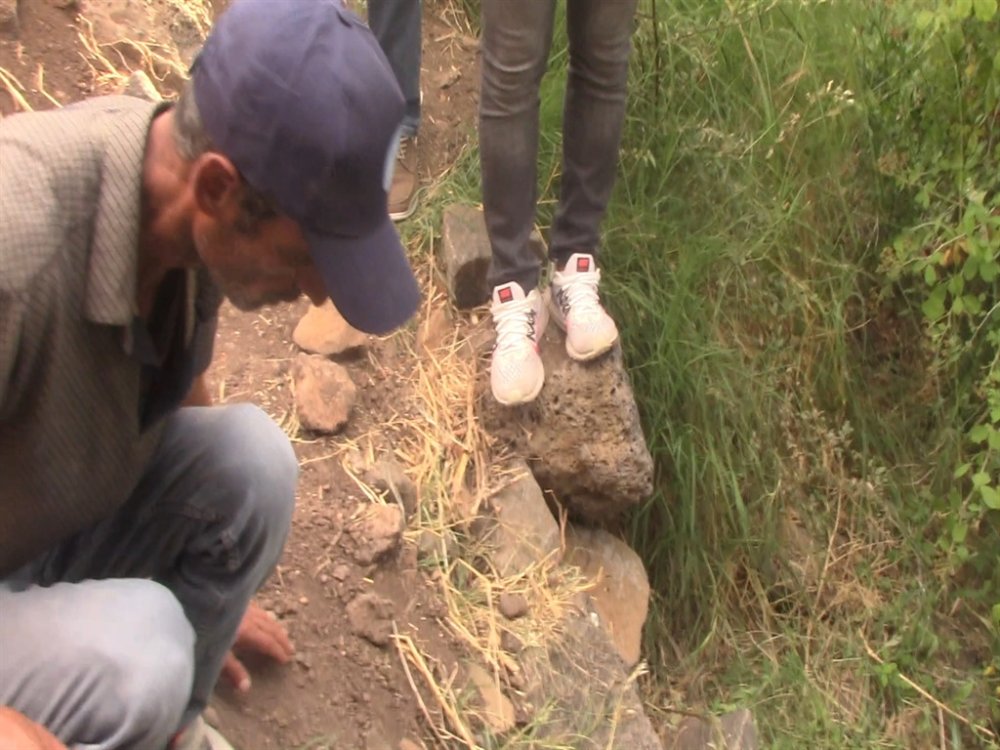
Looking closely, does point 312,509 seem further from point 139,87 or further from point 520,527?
point 139,87

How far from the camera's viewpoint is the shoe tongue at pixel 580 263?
239 centimetres

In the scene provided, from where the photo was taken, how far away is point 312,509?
2.17 metres

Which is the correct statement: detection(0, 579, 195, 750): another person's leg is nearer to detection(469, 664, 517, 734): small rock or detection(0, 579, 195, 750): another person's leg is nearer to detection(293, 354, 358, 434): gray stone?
detection(469, 664, 517, 734): small rock

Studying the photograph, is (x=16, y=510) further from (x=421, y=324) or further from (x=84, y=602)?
(x=421, y=324)

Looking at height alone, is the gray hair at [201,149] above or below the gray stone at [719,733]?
above

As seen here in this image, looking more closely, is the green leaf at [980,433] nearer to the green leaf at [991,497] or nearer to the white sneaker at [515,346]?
the green leaf at [991,497]

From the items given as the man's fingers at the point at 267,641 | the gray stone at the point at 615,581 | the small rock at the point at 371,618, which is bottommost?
the gray stone at the point at 615,581

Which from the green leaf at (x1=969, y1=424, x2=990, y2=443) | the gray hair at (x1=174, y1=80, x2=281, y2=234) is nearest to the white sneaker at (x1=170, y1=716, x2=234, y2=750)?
the gray hair at (x1=174, y1=80, x2=281, y2=234)

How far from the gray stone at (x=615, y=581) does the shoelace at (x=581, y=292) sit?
57cm

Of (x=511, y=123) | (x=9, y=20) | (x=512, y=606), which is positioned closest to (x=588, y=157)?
(x=511, y=123)

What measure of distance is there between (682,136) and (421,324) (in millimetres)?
811

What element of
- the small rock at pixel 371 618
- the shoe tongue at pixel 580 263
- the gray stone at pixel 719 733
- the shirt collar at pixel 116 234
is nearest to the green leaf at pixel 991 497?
the gray stone at pixel 719 733

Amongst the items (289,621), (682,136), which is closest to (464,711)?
(289,621)

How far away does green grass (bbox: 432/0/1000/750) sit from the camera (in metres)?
2.67
